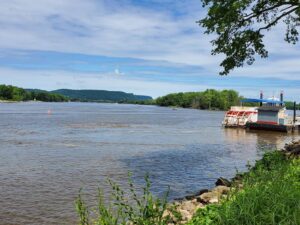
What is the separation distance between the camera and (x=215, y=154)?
31.8m

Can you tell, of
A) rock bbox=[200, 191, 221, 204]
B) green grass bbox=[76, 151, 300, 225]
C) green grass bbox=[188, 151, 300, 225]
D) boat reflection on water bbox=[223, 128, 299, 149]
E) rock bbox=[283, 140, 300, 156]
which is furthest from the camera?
boat reflection on water bbox=[223, 128, 299, 149]

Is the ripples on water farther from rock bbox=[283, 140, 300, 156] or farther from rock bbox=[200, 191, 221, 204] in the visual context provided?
rock bbox=[283, 140, 300, 156]

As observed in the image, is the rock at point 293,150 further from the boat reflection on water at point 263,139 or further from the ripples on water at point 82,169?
the boat reflection on water at point 263,139

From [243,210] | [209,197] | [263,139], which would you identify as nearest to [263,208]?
[243,210]

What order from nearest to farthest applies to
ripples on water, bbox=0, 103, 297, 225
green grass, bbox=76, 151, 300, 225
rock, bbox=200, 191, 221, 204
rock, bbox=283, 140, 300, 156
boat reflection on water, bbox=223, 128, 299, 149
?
green grass, bbox=76, 151, 300, 225 < rock, bbox=200, 191, 221, 204 < ripples on water, bbox=0, 103, 297, 225 < rock, bbox=283, 140, 300, 156 < boat reflection on water, bbox=223, 128, 299, 149

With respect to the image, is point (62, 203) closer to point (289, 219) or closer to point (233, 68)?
point (289, 219)

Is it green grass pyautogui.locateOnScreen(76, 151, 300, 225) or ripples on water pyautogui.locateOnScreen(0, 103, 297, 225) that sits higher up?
green grass pyautogui.locateOnScreen(76, 151, 300, 225)

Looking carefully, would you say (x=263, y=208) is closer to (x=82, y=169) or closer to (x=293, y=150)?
(x=293, y=150)

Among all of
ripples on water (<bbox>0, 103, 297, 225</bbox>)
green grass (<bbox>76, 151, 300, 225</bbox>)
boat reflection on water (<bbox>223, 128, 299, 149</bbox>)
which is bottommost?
ripples on water (<bbox>0, 103, 297, 225</bbox>)

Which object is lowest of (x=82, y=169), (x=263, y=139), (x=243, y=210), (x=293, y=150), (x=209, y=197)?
(x=82, y=169)

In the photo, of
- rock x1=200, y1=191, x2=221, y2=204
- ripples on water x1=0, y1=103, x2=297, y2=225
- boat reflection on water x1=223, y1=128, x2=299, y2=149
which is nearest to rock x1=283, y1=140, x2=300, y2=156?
ripples on water x1=0, y1=103, x2=297, y2=225

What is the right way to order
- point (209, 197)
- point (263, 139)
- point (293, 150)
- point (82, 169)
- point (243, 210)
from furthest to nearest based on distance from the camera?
point (263, 139) → point (82, 169) → point (293, 150) → point (209, 197) → point (243, 210)

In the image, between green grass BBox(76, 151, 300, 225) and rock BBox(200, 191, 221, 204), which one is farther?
rock BBox(200, 191, 221, 204)

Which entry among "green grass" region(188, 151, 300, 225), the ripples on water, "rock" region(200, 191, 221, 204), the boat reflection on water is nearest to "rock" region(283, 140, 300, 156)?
the ripples on water
